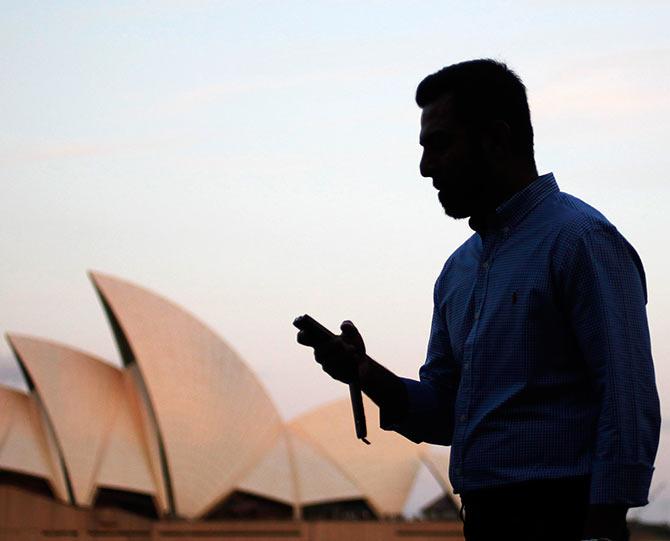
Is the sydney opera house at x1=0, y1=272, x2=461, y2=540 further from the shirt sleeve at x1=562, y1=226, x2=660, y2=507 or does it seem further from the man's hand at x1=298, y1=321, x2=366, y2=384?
the shirt sleeve at x1=562, y1=226, x2=660, y2=507

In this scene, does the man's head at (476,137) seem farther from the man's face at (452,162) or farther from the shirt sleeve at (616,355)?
the shirt sleeve at (616,355)

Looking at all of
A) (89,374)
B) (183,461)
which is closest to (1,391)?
(89,374)

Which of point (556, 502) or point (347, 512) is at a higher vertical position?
point (556, 502)

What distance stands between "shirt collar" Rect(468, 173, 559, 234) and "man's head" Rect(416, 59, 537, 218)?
0.02 meters

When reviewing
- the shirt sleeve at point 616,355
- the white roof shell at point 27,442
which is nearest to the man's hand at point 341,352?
the shirt sleeve at point 616,355

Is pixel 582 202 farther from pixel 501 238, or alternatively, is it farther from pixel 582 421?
pixel 582 421

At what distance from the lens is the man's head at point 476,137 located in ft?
7.45

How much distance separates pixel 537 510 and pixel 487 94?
767 mm

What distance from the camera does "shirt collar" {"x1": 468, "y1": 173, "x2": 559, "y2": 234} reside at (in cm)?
230

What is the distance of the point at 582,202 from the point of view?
2287mm

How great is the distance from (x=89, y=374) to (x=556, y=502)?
1011 inches

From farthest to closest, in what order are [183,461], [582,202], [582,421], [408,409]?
1. [183,461]
2. [408,409]
3. [582,202]
4. [582,421]

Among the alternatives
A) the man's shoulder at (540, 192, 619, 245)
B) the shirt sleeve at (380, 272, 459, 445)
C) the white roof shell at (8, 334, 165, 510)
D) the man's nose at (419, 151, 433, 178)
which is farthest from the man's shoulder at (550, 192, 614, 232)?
the white roof shell at (8, 334, 165, 510)

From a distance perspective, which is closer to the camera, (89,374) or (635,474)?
(635,474)
